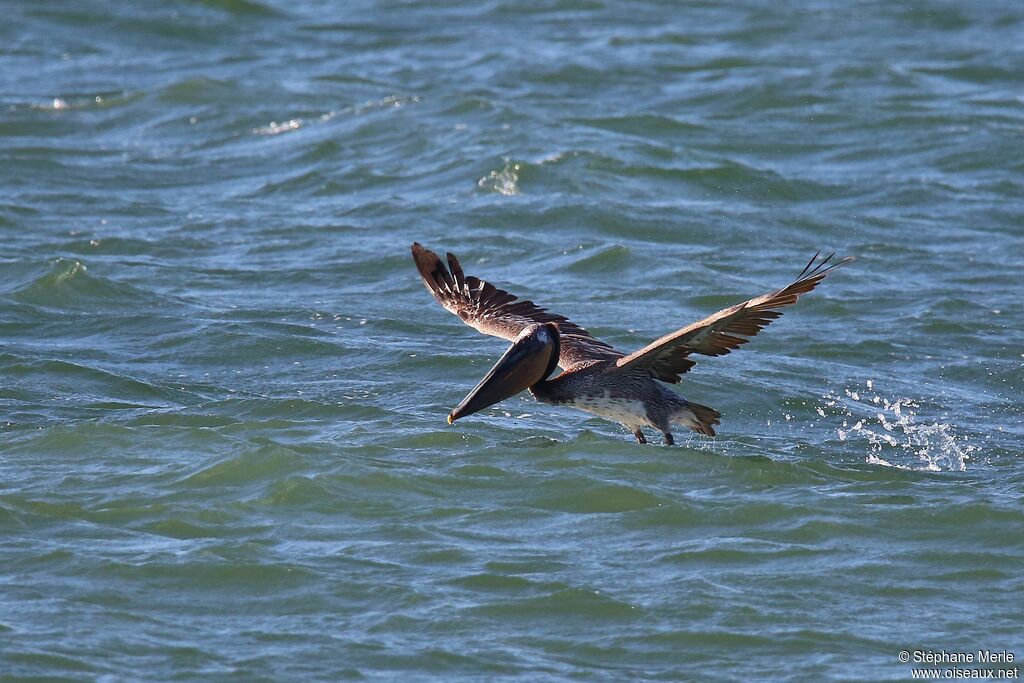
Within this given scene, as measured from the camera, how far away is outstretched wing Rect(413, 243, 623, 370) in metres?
8.59

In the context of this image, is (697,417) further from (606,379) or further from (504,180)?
(504,180)

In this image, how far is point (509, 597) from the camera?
6.22 meters

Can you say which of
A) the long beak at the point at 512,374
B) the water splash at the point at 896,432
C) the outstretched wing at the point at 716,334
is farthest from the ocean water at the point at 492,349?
the outstretched wing at the point at 716,334

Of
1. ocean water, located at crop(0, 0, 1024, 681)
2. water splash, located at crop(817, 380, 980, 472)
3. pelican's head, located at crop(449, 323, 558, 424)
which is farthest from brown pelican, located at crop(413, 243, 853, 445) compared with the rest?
water splash, located at crop(817, 380, 980, 472)

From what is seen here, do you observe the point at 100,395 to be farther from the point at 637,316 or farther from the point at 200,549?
the point at 637,316

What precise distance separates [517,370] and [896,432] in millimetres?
2226

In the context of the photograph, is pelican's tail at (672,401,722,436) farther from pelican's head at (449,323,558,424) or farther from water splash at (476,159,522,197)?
water splash at (476,159,522,197)

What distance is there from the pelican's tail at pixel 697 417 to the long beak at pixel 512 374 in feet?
2.34

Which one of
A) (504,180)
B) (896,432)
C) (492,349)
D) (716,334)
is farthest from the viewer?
(504,180)

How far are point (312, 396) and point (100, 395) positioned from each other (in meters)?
1.16

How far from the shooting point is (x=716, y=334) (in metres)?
7.18

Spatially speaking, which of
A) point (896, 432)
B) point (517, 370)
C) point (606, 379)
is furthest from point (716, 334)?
point (896, 432)

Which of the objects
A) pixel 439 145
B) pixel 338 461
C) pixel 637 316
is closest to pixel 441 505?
pixel 338 461

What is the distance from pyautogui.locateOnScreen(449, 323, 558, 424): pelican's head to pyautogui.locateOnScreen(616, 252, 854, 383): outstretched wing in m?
0.39
